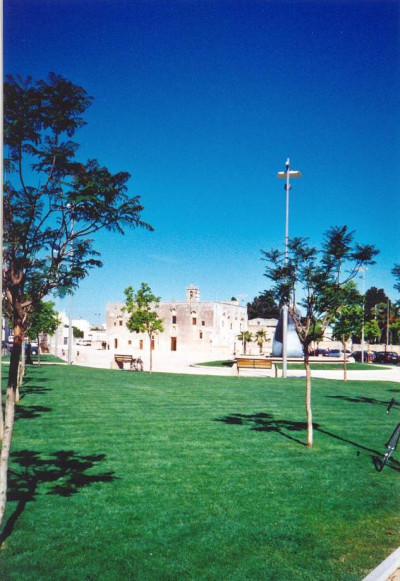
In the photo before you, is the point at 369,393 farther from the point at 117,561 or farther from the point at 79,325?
the point at 79,325

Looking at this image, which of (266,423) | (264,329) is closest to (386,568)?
(266,423)

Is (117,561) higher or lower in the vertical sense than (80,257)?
lower

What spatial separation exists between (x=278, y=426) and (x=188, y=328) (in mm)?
61384

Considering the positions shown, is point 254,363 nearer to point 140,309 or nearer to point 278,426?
point 140,309

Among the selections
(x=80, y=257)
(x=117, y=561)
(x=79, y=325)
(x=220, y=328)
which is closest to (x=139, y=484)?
(x=117, y=561)

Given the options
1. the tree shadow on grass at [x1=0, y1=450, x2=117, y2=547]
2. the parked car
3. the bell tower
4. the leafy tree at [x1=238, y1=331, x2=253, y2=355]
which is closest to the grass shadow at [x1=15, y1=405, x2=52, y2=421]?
the tree shadow on grass at [x1=0, y1=450, x2=117, y2=547]

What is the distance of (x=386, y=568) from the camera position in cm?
437

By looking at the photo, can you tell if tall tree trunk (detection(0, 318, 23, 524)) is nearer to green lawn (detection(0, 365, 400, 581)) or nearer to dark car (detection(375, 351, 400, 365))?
green lawn (detection(0, 365, 400, 581))

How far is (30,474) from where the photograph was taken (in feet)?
22.4

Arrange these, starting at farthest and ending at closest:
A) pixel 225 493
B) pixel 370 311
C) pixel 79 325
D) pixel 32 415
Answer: pixel 79 325 < pixel 32 415 < pixel 370 311 < pixel 225 493

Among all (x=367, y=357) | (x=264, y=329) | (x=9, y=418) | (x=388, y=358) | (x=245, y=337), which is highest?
(x=9, y=418)

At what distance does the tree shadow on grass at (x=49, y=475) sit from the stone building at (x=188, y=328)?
59.5 meters

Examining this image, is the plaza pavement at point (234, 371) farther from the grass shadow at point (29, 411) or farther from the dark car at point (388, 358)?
the grass shadow at point (29, 411)

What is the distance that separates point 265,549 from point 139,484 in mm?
2486
